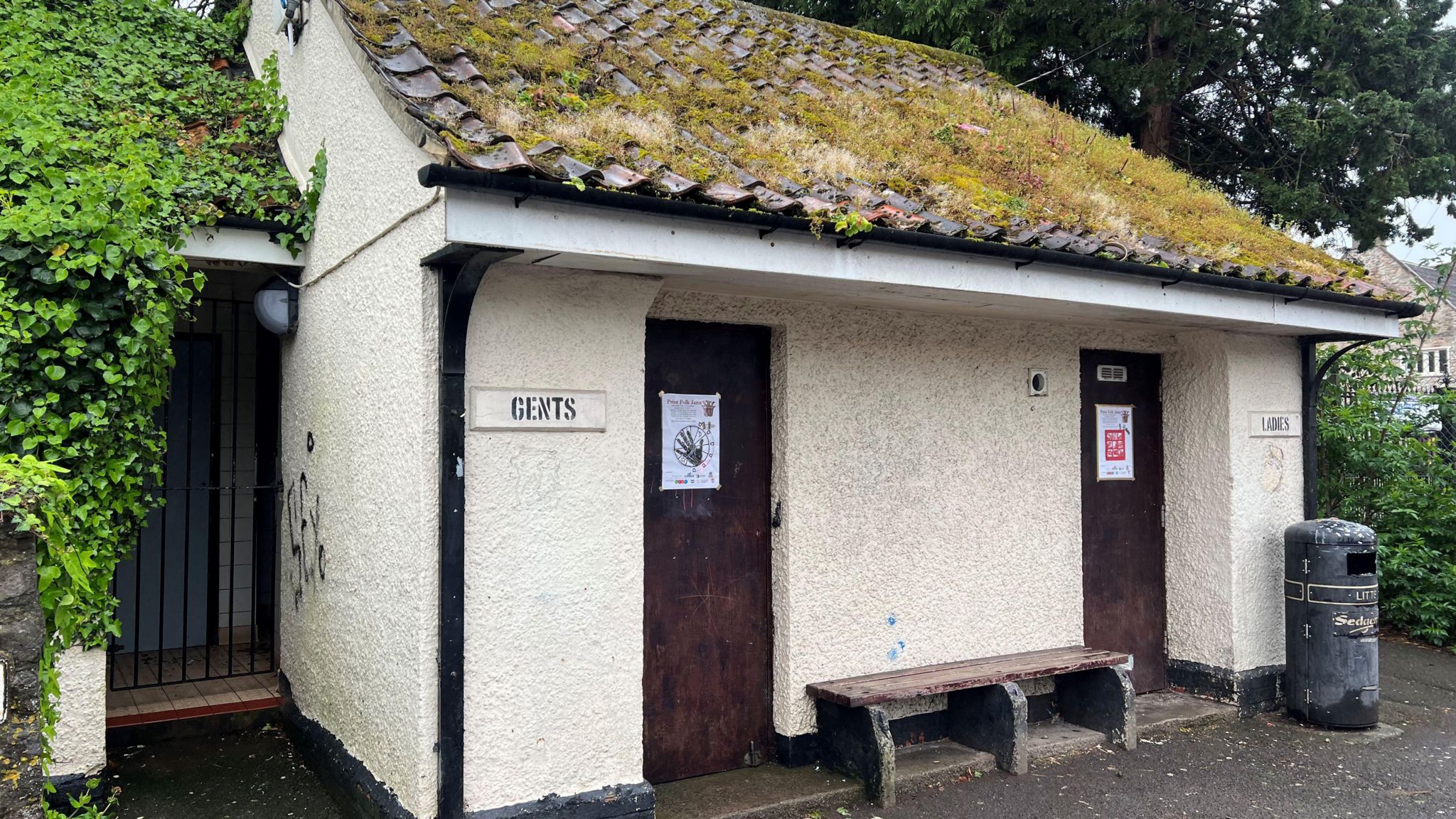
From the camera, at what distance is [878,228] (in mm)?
4125

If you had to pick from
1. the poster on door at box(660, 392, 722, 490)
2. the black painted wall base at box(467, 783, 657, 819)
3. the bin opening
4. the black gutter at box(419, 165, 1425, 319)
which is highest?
the black gutter at box(419, 165, 1425, 319)

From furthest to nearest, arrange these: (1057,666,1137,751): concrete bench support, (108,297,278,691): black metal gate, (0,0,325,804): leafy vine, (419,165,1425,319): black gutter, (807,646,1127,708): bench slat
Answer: (108,297,278,691): black metal gate < (1057,666,1137,751): concrete bench support < (807,646,1127,708): bench slat < (0,0,325,804): leafy vine < (419,165,1425,319): black gutter

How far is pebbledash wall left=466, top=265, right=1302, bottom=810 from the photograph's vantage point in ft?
12.9

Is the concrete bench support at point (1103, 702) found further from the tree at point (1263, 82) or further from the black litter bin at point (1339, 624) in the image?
the tree at point (1263, 82)

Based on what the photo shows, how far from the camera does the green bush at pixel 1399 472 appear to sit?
8.37 m

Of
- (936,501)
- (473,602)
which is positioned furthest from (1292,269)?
(473,602)

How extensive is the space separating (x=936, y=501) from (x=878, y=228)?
6.40ft

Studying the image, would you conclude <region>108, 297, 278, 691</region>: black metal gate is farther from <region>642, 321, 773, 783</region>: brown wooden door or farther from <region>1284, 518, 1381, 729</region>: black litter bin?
<region>1284, 518, 1381, 729</region>: black litter bin

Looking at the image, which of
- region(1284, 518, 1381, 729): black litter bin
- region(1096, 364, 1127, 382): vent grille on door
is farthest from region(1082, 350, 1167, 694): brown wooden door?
region(1284, 518, 1381, 729): black litter bin

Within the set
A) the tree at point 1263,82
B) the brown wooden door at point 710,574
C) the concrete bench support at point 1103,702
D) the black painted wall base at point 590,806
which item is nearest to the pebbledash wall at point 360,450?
the black painted wall base at point 590,806

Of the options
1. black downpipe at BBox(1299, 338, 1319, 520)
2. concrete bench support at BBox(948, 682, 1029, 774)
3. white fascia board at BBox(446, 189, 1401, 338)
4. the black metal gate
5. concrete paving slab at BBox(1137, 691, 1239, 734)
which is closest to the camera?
white fascia board at BBox(446, 189, 1401, 338)

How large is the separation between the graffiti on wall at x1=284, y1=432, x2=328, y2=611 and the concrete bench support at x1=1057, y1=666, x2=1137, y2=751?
421 centimetres

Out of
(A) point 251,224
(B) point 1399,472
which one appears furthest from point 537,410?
(B) point 1399,472

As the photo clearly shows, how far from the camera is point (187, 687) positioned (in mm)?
5969
